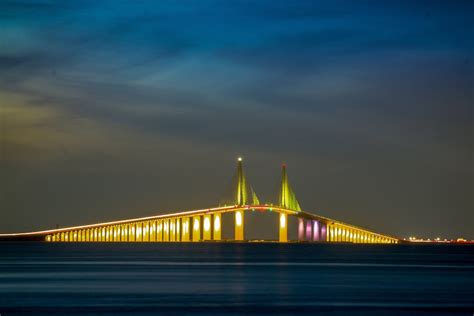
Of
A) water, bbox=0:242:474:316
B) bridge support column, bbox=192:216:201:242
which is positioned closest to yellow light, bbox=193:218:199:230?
bridge support column, bbox=192:216:201:242

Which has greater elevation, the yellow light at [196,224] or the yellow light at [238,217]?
the yellow light at [238,217]

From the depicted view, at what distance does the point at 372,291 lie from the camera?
1743 inches

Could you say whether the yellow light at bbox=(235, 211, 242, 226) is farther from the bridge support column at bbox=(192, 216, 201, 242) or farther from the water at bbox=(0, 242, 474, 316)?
the water at bbox=(0, 242, 474, 316)

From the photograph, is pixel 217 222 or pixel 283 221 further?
pixel 283 221

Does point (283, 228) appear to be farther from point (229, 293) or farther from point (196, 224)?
point (229, 293)

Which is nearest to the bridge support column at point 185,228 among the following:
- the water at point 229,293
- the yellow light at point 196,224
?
the yellow light at point 196,224

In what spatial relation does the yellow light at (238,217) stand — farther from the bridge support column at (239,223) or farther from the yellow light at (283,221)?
the yellow light at (283,221)

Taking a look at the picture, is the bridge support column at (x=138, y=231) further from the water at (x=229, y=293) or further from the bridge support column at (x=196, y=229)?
the water at (x=229, y=293)

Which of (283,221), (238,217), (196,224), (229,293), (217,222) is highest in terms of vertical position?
(238,217)

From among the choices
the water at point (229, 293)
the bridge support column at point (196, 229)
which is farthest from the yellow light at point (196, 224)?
the water at point (229, 293)

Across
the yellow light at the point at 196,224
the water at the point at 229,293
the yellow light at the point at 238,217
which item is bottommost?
the water at the point at 229,293

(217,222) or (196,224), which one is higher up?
(217,222)

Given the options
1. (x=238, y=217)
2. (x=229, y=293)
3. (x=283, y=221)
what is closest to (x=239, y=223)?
(x=238, y=217)

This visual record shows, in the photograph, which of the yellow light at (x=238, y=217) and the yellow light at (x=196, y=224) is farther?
the yellow light at (x=238, y=217)
